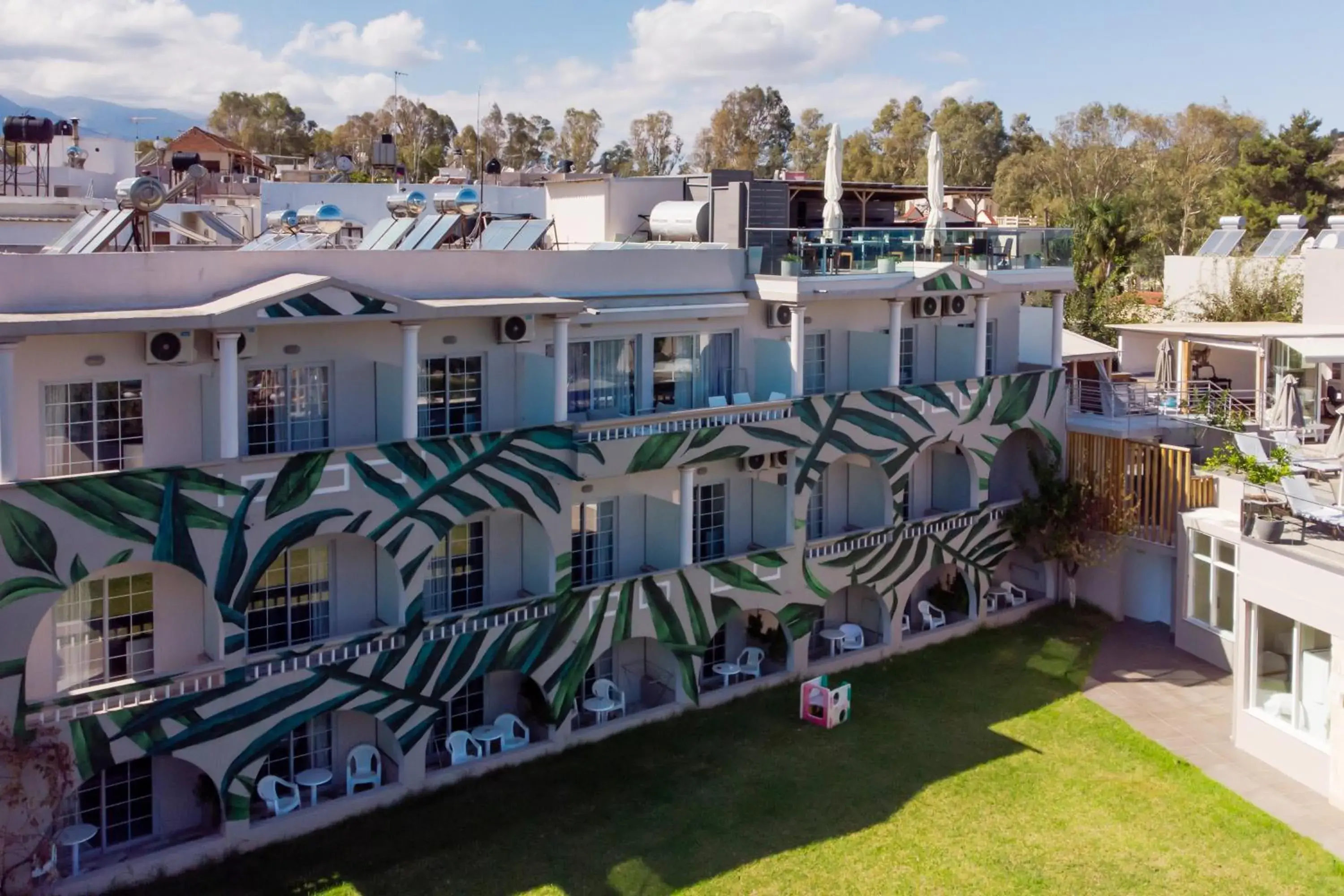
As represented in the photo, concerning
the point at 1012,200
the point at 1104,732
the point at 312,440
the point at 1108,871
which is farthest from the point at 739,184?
the point at 1012,200

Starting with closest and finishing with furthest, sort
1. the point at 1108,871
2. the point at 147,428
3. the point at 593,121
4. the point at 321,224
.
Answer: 1. the point at 147,428
2. the point at 1108,871
3. the point at 321,224
4. the point at 593,121

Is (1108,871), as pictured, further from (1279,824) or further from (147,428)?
(147,428)

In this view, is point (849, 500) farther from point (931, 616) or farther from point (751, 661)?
point (751, 661)

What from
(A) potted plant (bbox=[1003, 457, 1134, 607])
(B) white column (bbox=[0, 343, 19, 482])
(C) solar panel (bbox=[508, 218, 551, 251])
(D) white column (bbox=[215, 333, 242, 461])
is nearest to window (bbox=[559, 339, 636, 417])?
(C) solar panel (bbox=[508, 218, 551, 251])

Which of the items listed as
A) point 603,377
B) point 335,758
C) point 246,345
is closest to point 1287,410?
point 603,377

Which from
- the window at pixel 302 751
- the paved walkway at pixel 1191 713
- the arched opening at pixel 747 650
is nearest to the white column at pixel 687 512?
the arched opening at pixel 747 650

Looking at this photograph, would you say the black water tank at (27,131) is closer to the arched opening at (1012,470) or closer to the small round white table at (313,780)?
the small round white table at (313,780)

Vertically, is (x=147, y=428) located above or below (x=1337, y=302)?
below

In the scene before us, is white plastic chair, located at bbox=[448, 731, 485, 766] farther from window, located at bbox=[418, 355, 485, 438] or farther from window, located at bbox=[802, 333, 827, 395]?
window, located at bbox=[802, 333, 827, 395]
